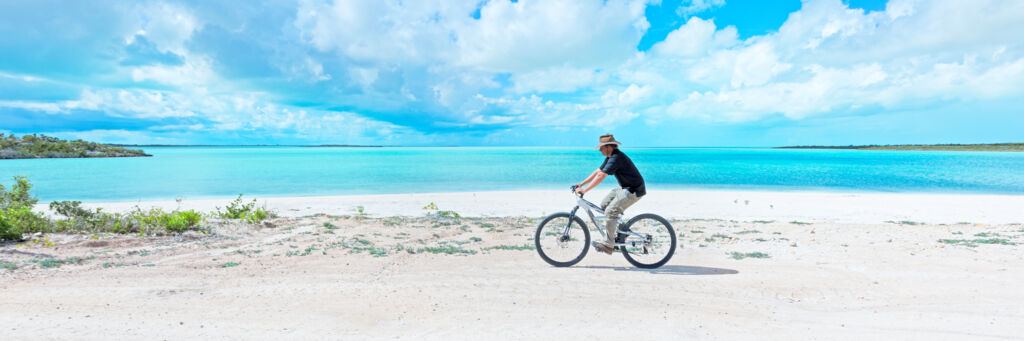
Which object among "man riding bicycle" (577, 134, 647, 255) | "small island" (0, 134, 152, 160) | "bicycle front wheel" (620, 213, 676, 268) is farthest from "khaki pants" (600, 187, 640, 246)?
"small island" (0, 134, 152, 160)

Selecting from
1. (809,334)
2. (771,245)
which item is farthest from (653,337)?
(771,245)

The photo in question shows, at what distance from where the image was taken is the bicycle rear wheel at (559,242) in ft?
24.0

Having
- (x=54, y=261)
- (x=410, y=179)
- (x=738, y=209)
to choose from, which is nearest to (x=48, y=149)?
(x=410, y=179)

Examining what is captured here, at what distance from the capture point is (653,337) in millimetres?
4254

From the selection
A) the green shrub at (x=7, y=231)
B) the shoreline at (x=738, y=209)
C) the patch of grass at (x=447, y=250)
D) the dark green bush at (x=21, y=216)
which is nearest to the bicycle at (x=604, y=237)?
the patch of grass at (x=447, y=250)

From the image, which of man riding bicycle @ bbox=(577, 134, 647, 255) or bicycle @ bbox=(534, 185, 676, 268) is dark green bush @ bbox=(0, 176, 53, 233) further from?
man riding bicycle @ bbox=(577, 134, 647, 255)

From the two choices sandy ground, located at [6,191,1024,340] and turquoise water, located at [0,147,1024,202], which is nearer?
sandy ground, located at [6,191,1024,340]

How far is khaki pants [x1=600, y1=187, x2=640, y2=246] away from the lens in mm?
6750

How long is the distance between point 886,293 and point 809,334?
7.18 feet

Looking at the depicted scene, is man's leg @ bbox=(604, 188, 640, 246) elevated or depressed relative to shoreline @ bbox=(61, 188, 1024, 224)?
elevated

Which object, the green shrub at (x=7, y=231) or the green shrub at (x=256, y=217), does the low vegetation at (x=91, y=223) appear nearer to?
the green shrub at (x=7, y=231)

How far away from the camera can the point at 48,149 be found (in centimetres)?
9606

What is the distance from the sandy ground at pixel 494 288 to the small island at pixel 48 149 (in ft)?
373

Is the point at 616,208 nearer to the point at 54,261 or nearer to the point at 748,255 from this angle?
the point at 748,255
